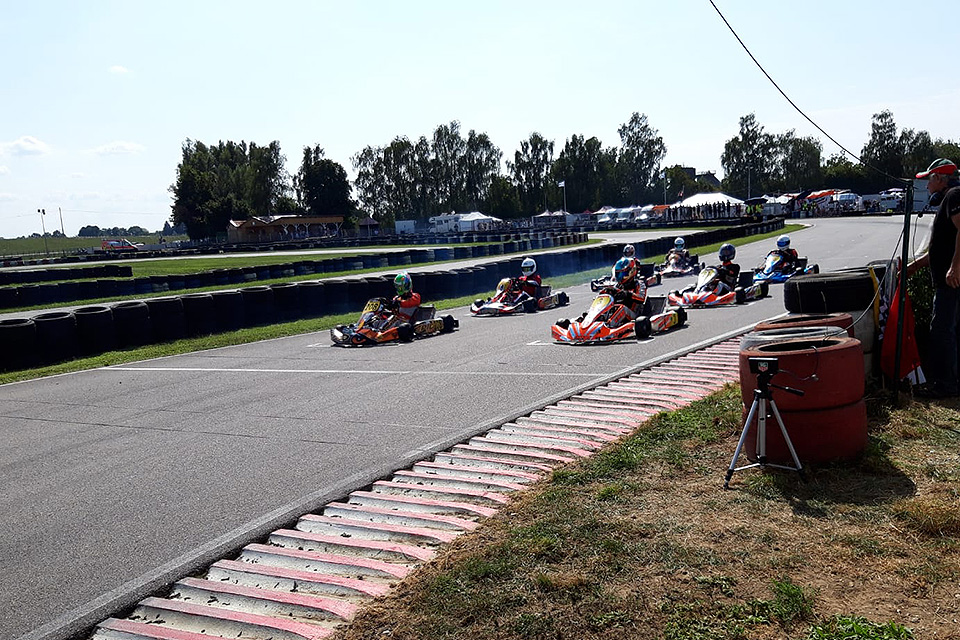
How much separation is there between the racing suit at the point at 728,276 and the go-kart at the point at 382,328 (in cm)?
564

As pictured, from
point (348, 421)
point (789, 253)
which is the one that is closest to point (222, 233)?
point (789, 253)

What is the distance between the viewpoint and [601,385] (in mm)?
8250

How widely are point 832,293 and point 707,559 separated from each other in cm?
396

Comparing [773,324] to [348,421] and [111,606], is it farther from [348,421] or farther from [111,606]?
[111,606]

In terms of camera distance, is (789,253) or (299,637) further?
(789,253)

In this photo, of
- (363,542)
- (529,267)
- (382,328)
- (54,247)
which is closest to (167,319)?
(382,328)

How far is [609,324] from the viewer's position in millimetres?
11766

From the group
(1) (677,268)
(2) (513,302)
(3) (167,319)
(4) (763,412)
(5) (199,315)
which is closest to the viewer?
(4) (763,412)

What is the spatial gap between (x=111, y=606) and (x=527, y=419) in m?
3.82

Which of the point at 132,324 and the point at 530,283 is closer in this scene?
the point at 132,324

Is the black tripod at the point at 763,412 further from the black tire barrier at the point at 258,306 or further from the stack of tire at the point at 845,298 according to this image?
the black tire barrier at the point at 258,306

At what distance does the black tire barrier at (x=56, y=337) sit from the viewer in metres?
13.4

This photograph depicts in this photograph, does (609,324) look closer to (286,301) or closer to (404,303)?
(404,303)

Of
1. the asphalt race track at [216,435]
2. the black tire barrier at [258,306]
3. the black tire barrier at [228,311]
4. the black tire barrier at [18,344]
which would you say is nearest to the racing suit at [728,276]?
the asphalt race track at [216,435]
